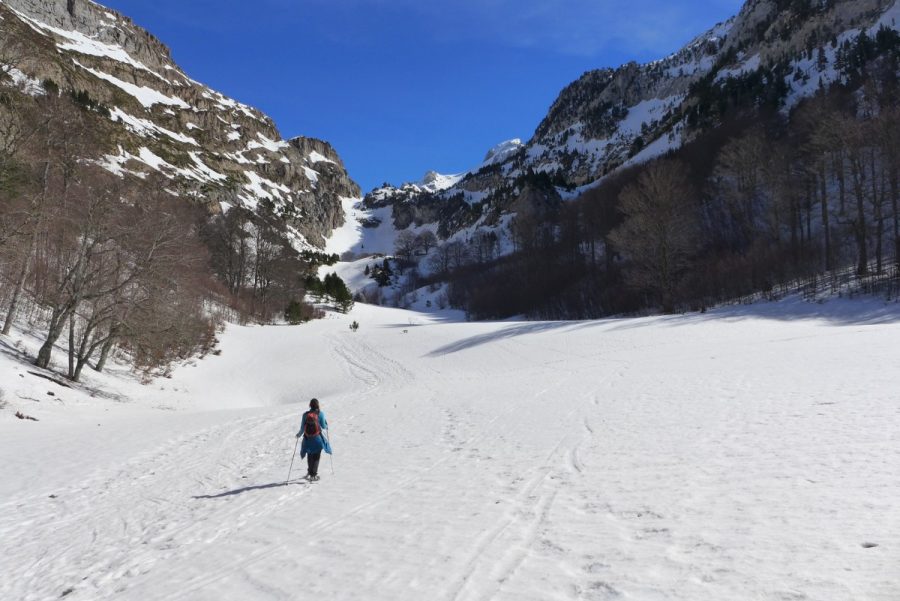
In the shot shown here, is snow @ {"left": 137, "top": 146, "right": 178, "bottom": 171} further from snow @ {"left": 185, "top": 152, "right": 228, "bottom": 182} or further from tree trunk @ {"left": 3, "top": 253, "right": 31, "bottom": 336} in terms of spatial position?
tree trunk @ {"left": 3, "top": 253, "right": 31, "bottom": 336}

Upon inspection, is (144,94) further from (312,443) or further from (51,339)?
(312,443)

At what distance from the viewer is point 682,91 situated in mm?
162125

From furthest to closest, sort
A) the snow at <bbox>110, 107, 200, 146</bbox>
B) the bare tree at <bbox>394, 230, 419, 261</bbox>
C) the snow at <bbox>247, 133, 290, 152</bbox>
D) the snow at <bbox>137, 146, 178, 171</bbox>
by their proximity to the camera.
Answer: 1. the snow at <bbox>247, 133, 290, 152</bbox>
2. the bare tree at <bbox>394, 230, 419, 261</bbox>
3. the snow at <bbox>110, 107, 200, 146</bbox>
4. the snow at <bbox>137, 146, 178, 171</bbox>

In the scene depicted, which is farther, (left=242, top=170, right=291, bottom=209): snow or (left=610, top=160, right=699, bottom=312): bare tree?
(left=242, top=170, right=291, bottom=209): snow

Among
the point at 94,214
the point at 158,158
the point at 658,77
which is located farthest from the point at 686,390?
the point at 658,77

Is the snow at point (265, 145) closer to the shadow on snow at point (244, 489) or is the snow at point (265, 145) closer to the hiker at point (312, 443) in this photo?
the hiker at point (312, 443)

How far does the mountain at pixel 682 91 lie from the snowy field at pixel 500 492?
7260cm

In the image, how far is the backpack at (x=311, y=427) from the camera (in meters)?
9.36

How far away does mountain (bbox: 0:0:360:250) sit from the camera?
106062mm

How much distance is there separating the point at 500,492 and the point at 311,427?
428cm

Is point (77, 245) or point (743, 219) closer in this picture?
point (77, 245)

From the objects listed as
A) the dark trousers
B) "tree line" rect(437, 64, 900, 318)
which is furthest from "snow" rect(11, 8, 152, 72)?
the dark trousers

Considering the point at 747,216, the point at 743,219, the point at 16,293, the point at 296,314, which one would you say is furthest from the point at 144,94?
the point at 747,216

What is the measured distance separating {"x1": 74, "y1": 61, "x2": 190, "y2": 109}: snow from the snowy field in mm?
158726
